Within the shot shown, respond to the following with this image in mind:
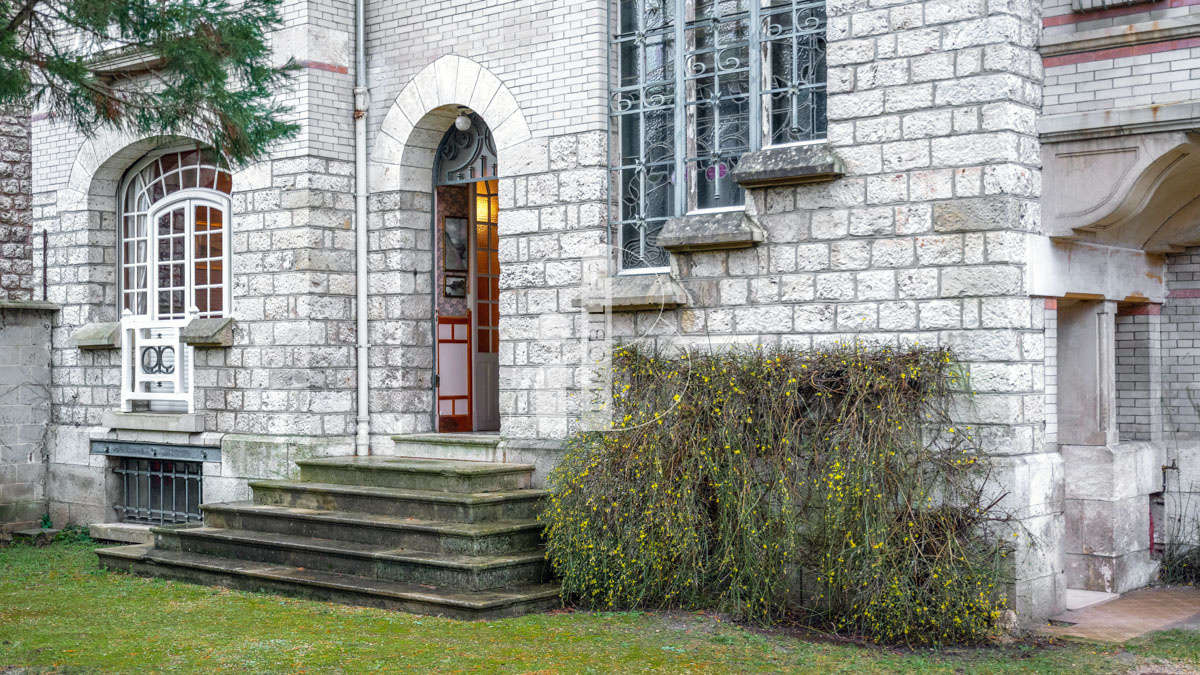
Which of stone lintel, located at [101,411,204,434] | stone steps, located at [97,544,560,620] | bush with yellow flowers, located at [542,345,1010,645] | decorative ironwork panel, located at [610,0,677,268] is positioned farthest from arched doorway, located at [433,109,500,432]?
bush with yellow flowers, located at [542,345,1010,645]

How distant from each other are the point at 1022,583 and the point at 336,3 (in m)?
8.10

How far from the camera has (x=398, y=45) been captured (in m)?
12.4

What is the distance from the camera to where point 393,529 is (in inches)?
406

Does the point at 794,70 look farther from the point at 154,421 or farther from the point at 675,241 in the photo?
the point at 154,421

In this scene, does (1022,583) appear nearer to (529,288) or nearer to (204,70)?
(529,288)

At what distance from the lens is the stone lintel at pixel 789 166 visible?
373 inches

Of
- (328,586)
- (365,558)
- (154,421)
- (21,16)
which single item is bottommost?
(328,586)

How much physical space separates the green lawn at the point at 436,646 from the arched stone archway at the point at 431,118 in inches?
169

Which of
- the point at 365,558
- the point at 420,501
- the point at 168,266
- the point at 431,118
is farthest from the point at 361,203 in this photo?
the point at 365,558

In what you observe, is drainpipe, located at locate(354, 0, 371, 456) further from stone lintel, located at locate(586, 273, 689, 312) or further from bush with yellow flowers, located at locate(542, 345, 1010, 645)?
bush with yellow flowers, located at locate(542, 345, 1010, 645)

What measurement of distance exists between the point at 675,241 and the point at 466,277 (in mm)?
3304

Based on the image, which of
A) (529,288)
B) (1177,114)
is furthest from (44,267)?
(1177,114)

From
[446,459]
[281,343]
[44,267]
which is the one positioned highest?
[44,267]

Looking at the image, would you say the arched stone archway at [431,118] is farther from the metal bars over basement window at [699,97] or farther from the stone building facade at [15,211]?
the stone building facade at [15,211]
